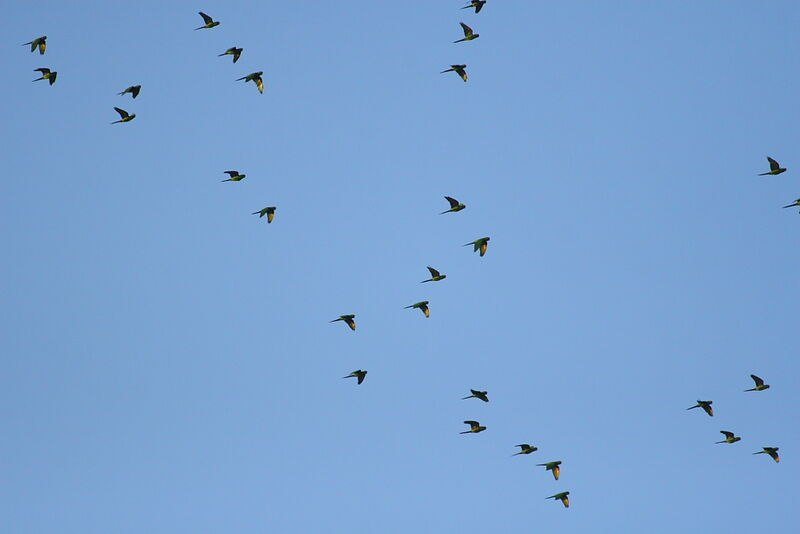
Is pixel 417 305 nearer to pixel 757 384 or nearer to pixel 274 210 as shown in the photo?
pixel 274 210

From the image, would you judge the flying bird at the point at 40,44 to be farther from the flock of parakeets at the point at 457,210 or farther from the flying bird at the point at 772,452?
the flying bird at the point at 772,452

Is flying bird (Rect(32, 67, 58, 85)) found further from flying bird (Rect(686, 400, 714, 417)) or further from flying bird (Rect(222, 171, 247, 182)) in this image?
flying bird (Rect(686, 400, 714, 417))

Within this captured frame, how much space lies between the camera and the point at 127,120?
103 metres

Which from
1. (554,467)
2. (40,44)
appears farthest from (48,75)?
(554,467)

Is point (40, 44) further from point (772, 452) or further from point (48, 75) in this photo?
point (772, 452)

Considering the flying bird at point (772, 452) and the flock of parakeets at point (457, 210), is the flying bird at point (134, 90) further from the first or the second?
the flying bird at point (772, 452)

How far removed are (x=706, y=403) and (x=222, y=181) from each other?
33006mm

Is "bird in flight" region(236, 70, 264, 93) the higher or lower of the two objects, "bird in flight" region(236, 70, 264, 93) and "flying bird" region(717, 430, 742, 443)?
the higher

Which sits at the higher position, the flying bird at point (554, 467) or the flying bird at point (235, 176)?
the flying bird at point (235, 176)

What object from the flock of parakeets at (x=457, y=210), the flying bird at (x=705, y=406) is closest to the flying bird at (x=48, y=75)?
the flock of parakeets at (x=457, y=210)

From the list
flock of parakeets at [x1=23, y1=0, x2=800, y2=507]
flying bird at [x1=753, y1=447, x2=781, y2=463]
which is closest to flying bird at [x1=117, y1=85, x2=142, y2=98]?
flock of parakeets at [x1=23, y1=0, x2=800, y2=507]

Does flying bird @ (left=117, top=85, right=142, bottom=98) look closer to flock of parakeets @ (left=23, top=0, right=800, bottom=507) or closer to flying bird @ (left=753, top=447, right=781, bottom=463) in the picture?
flock of parakeets @ (left=23, top=0, right=800, bottom=507)

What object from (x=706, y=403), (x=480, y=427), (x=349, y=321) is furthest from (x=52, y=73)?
(x=706, y=403)

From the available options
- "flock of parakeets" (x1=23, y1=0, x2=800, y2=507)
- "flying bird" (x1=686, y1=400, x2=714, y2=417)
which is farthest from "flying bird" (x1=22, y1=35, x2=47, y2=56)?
"flying bird" (x1=686, y1=400, x2=714, y2=417)
